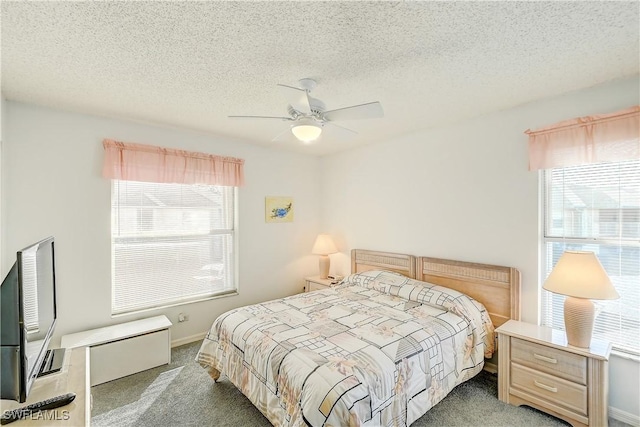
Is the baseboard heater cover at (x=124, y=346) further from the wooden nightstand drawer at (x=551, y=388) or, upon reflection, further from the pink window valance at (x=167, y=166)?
the wooden nightstand drawer at (x=551, y=388)

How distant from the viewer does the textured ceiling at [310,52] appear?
57.2 inches

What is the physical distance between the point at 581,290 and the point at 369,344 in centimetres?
151

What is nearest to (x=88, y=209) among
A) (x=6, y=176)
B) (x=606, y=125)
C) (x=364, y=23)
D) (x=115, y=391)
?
(x=6, y=176)

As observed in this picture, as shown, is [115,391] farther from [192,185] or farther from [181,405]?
[192,185]

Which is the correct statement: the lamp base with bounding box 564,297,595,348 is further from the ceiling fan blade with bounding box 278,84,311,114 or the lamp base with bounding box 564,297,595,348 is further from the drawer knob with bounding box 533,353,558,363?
the ceiling fan blade with bounding box 278,84,311,114

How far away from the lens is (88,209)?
9.50ft

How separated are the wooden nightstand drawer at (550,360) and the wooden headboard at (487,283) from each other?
0.43 metres

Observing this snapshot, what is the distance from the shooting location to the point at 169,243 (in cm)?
343

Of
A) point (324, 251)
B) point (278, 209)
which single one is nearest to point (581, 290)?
point (324, 251)

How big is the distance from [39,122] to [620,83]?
4.81 m

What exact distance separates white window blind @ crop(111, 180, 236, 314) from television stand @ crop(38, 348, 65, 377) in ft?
4.48

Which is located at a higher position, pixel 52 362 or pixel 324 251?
pixel 324 251

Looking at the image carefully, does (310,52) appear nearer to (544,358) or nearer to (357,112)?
(357,112)

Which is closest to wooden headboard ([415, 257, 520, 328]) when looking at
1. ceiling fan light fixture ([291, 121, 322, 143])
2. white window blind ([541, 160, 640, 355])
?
white window blind ([541, 160, 640, 355])
